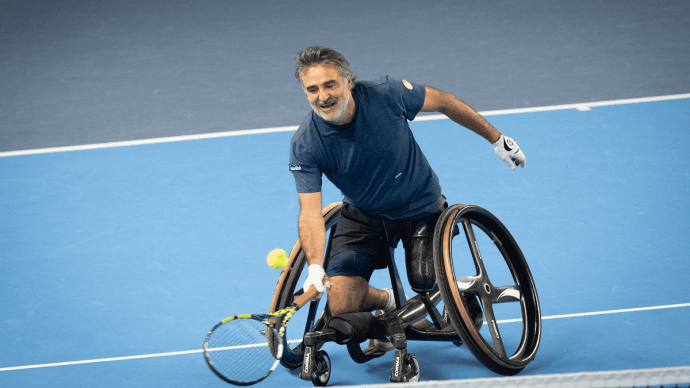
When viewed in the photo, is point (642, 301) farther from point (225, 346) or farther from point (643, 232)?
point (225, 346)

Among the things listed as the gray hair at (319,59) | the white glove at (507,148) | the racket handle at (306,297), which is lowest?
the racket handle at (306,297)

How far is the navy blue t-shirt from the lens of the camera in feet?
12.1

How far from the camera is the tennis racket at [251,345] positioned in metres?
3.39

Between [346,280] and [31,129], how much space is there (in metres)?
5.34

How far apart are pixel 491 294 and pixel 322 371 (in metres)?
1.00

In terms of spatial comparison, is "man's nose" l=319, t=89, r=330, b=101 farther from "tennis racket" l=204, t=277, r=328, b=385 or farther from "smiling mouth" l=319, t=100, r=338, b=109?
"tennis racket" l=204, t=277, r=328, b=385

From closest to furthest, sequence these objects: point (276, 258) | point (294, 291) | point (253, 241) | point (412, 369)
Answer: point (412, 369), point (294, 291), point (276, 258), point (253, 241)

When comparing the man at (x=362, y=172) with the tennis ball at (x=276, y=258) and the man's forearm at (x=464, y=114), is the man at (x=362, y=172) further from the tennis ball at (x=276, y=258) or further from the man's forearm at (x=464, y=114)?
the tennis ball at (x=276, y=258)

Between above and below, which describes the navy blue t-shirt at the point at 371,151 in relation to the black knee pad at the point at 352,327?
above

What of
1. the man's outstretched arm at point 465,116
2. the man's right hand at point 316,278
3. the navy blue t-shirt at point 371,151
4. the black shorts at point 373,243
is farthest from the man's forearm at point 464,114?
the man's right hand at point 316,278

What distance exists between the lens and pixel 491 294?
4.02 meters

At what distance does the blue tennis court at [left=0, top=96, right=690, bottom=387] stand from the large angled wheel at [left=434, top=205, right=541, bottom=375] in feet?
0.64

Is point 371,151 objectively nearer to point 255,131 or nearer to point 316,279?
point 316,279

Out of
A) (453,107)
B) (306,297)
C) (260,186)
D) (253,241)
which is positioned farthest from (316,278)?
(260,186)
